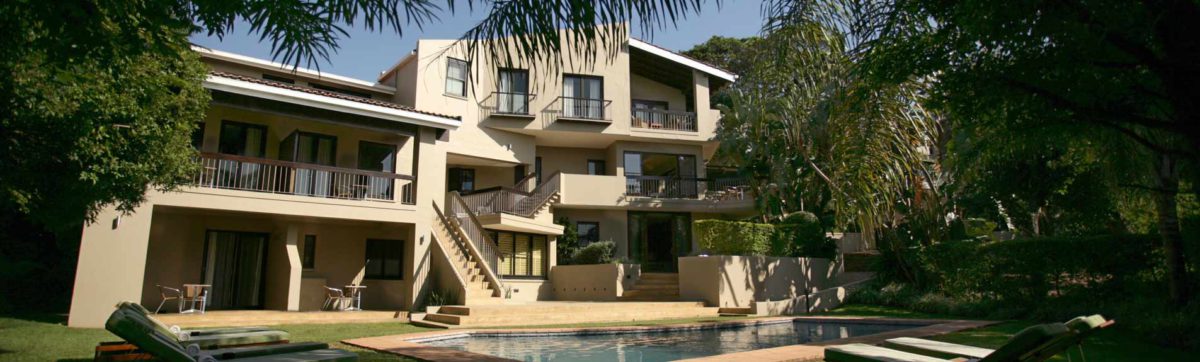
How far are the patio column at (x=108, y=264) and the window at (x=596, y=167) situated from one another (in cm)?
1548

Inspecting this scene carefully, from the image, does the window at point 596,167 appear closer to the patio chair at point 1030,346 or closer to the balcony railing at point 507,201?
the balcony railing at point 507,201

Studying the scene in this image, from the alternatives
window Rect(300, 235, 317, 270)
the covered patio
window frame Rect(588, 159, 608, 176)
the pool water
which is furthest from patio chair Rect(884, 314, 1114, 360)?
window frame Rect(588, 159, 608, 176)

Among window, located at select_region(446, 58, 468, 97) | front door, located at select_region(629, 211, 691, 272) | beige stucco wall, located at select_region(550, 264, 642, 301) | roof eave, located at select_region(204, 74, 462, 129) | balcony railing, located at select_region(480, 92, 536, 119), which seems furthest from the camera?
front door, located at select_region(629, 211, 691, 272)

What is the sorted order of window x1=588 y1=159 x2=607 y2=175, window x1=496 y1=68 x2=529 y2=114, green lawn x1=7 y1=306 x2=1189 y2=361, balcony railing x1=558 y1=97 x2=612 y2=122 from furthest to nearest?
window x1=588 y1=159 x2=607 y2=175
balcony railing x1=558 y1=97 x2=612 y2=122
window x1=496 y1=68 x2=529 y2=114
green lawn x1=7 y1=306 x2=1189 y2=361

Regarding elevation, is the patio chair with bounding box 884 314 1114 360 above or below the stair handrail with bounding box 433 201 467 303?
below

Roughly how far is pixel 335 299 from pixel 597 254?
7856 millimetres

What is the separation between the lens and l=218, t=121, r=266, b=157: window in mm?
16672

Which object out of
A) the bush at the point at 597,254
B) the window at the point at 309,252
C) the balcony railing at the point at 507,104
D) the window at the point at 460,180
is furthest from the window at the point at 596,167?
the window at the point at 309,252

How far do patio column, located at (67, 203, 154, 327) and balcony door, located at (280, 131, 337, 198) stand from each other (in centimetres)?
325

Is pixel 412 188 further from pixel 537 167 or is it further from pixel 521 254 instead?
pixel 537 167

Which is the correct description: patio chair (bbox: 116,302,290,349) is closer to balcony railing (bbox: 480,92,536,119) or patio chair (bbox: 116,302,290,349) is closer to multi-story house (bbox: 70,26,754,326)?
multi-story house (bbox: 70,26,754,326)

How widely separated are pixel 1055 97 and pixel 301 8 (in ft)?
16.7

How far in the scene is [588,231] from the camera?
24750 millimetres

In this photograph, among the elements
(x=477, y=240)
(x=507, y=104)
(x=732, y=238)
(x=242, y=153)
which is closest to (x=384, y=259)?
(x=477, y=240)
